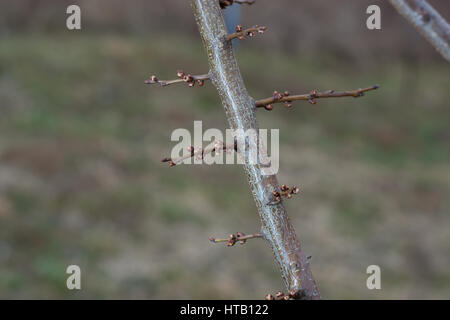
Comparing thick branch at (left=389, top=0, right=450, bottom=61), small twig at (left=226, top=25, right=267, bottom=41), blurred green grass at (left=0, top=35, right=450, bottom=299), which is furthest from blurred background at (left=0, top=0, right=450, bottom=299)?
thick branch at (left=389, top=0, right=450, bottom=61)

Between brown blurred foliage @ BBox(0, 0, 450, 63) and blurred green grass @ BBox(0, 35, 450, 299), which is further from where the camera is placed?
brown blurred foliage @ BBox(0, 0, 450, 63)

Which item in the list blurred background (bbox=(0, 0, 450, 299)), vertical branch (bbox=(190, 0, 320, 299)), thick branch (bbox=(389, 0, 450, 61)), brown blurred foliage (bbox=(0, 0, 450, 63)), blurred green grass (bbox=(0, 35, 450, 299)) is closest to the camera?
thick branch (bbox=(389, 0, 450, 61))

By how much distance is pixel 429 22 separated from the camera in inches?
59.4

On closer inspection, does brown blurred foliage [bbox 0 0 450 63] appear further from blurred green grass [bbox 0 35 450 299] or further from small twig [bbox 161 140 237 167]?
small twig [bbox 161 140 237 167]

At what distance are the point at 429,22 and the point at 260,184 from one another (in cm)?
68

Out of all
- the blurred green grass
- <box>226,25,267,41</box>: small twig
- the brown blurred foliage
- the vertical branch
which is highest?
the brown blurred foliage

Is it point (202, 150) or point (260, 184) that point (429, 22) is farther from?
point (202, 150)

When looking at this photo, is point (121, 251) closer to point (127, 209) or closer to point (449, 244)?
point (127, 209)

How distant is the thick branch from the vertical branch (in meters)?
0.54

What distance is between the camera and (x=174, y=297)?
8102 mm

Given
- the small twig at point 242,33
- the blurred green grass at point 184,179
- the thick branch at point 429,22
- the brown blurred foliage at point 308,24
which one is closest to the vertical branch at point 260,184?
the small twig at point 242,33

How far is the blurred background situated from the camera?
8969 millimetres
